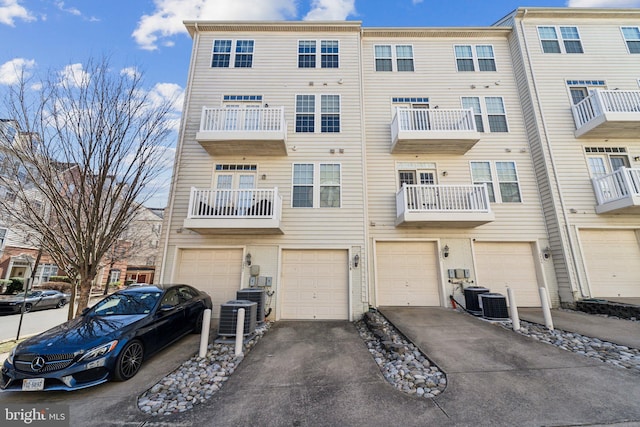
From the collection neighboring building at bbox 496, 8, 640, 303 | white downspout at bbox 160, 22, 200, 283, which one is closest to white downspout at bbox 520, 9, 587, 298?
neighboring building at bbox 496, 8, 640, 303

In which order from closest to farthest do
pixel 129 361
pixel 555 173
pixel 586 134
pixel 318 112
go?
pixel 129 361
pixel 555 173
pixel 586 134
pixel 318 112

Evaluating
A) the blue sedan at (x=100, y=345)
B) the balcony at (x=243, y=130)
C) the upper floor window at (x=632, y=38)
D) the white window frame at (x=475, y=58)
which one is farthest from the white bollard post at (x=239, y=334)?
the upper floor window at (x=632, y=38)

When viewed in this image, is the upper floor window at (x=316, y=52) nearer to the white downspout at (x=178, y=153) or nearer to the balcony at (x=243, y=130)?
the balcony at (x=243, y=130)

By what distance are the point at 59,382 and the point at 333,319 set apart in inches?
229

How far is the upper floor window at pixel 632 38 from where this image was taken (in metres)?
9.61

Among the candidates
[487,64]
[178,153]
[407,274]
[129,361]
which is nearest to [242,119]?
[178,153]

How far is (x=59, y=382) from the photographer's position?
335cm

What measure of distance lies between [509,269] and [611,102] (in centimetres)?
677

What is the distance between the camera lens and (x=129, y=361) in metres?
3.90

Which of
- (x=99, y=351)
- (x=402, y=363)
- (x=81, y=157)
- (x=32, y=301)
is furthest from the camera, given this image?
(x=32, y=301)

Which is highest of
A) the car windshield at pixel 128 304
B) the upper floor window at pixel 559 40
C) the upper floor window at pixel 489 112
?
the upper floor window at pixel 559 40

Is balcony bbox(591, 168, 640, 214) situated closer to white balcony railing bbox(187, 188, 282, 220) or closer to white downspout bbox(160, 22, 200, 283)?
white balcony railing bbox(187, 188, 282, 220)

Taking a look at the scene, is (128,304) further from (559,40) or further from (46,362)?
(559,40)

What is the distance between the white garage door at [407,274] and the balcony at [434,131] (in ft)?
11.6
